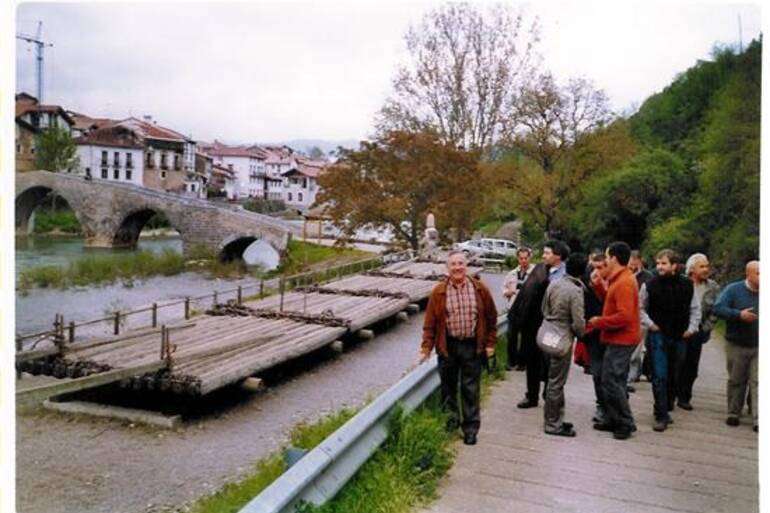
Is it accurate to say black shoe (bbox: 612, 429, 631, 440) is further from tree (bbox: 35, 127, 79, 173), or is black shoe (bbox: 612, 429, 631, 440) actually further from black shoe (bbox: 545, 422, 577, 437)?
tree (bbox: 35, 127, 79, 173)

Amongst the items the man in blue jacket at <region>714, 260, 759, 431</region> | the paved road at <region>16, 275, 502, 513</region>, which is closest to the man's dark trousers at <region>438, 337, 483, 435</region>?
the man in blue jacket at <region>714, 260, 759, 431</region>

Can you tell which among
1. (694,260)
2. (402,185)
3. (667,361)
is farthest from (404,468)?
(402,185)

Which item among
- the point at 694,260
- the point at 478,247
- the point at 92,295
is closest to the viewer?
the point at 694,260

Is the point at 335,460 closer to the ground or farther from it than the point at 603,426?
farther from it

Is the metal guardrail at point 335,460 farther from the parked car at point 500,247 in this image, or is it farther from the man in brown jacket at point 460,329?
the parked car at point 500,247

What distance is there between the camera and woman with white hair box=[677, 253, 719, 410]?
5254mm

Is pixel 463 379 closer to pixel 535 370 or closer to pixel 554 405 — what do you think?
pixel 554 405

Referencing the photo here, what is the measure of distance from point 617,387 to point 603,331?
0.35 metres

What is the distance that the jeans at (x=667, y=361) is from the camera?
4.74 metres

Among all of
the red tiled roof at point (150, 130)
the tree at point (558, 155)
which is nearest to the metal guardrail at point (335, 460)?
the red tiled roof at point (150, 130)

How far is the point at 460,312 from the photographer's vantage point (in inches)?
154

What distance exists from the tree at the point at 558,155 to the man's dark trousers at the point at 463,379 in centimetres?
1928

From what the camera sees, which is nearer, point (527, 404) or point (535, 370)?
point (527, 404)

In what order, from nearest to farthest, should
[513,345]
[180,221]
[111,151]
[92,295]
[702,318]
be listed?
[702,318] → [513,345] → [111,151] → [92,295] → [180,221]
